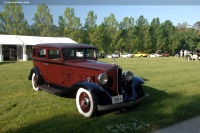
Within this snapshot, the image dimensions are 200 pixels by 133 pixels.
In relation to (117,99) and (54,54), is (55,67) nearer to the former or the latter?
(54,54)

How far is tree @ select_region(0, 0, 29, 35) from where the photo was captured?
152ft

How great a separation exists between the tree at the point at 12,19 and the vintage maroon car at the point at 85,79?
42.4 m

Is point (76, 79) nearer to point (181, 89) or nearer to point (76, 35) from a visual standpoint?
point (181, 89)

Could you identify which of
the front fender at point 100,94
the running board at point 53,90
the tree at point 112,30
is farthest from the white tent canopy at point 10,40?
the tree at point 112,30

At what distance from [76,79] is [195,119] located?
10.7 ft

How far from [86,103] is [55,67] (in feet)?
7.24

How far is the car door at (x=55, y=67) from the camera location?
23.5ft

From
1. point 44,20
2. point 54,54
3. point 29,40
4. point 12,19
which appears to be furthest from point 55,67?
point 44,20

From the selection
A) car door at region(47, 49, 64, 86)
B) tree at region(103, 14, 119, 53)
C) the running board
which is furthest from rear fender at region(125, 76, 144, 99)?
tree at region(103, 14, 119, 53)

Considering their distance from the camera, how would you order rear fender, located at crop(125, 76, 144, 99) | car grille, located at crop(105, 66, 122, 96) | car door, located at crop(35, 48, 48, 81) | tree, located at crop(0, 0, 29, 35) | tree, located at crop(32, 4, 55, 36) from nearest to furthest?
car grille, located at crop(105, 66, 122, 96) → rear fender, located at crop(125, 76, 144, 99) → car door, located at crop(35, 48, 48, 81) → tree, located at crop(0, 0, 29, 35) → tree, located at crop(32, 4, 55, 36)

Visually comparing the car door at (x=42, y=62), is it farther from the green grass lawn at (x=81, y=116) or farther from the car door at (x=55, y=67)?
the green grass lawn at (x=81, y=116)

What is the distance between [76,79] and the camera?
657cm

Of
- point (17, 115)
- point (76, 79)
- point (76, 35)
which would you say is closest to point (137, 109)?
point (76, 79)

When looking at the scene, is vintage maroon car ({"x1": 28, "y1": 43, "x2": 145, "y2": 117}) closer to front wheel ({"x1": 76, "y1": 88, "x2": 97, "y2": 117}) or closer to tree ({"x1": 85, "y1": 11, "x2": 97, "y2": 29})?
front wheel ({"x1": 76, "y1": 88, "x2": 97, "y2": 117})
